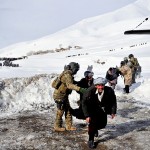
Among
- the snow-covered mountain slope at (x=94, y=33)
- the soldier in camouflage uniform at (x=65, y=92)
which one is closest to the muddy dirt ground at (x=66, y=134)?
the soldier in camouflage uniform at (x=65, y=92)

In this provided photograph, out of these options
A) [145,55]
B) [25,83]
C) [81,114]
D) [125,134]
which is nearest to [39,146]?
[81,114]

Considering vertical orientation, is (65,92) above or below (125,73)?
above

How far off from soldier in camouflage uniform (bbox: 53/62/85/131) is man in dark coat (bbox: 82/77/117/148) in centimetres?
35

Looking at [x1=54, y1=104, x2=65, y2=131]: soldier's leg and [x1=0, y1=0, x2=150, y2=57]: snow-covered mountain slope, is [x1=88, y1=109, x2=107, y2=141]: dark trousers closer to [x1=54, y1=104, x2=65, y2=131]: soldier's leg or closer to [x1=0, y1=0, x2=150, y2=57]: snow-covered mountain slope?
[x1=54, y1=104, x2=65, y2=131]: soldier's leg

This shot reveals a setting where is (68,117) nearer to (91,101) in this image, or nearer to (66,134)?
(66,134)

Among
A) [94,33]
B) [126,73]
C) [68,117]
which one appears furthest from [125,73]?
[94,33]

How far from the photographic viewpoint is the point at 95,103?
10.5 m

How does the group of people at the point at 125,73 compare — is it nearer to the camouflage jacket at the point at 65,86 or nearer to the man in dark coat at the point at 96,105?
the camouflage jacket at the point at 65,86

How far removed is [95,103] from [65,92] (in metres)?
1.39

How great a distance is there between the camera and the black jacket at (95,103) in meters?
10.3

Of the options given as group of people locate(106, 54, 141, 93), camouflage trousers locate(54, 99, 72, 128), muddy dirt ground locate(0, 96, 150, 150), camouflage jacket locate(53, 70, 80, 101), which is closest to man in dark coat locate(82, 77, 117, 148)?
muddy dirt ground locate(0, 96, 150, 150)

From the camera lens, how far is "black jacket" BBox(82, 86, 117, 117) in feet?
33.7

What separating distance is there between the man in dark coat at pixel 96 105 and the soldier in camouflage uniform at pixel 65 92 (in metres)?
0.35

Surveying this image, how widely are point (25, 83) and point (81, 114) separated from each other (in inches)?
344
